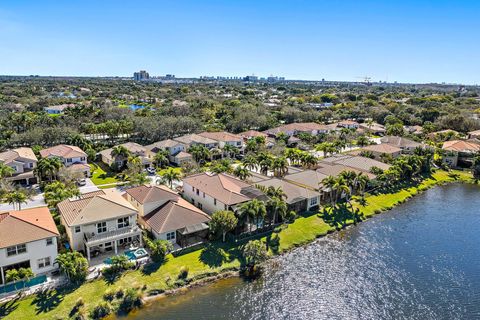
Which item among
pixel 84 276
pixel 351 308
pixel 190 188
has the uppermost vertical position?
pixel 190 188

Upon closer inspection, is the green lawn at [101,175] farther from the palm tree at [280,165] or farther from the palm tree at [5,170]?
the palm tree at [280,165]

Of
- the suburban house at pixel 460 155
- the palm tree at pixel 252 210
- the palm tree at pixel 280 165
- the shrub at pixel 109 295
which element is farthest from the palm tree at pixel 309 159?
the shrub at pixel 109 295

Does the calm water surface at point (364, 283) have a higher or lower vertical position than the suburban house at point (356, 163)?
lower

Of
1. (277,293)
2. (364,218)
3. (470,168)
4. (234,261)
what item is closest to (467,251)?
(364,218)

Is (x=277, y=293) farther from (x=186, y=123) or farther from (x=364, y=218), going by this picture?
(x=186, y=123)

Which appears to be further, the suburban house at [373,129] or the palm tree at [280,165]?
the suburban house at [373,129]

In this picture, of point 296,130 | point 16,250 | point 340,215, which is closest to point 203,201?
point 340,215

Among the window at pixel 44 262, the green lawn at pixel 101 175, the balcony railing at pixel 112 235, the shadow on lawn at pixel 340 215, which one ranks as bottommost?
the shadow on lawn at pixel 340 215
